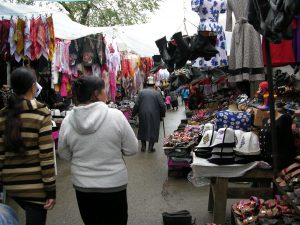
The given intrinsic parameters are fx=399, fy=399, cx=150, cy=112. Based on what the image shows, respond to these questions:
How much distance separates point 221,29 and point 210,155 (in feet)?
11.5

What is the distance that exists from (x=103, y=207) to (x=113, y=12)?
834 inches

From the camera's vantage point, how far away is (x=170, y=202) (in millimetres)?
6105

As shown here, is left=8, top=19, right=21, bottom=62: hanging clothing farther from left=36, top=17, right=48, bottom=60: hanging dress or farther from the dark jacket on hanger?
the dark jacket on hanger

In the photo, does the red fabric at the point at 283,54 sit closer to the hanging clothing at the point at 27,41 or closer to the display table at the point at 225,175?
the display table at the point at 225,175

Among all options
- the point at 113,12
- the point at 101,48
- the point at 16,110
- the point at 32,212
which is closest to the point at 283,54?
the point at 16,110

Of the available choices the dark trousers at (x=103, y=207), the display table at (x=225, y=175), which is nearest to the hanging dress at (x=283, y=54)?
the display table at (x=225, y=175)

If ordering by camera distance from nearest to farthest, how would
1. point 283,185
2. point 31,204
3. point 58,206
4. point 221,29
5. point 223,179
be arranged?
point 31,204 < point 283,185 < point 223,179 < point 58,206 < point 221,29

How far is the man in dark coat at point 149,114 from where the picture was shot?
1017cm

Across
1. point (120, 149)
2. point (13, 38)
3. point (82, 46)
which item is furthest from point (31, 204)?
point (82, 46)

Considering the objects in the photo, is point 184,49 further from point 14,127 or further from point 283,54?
point 14,127

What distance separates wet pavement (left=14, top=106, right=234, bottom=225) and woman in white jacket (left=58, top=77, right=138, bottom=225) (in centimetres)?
210

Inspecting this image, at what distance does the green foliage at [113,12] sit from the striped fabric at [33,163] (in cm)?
2095

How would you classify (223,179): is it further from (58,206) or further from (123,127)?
(58,206)

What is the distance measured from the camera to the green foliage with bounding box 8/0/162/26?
23.3 meters
